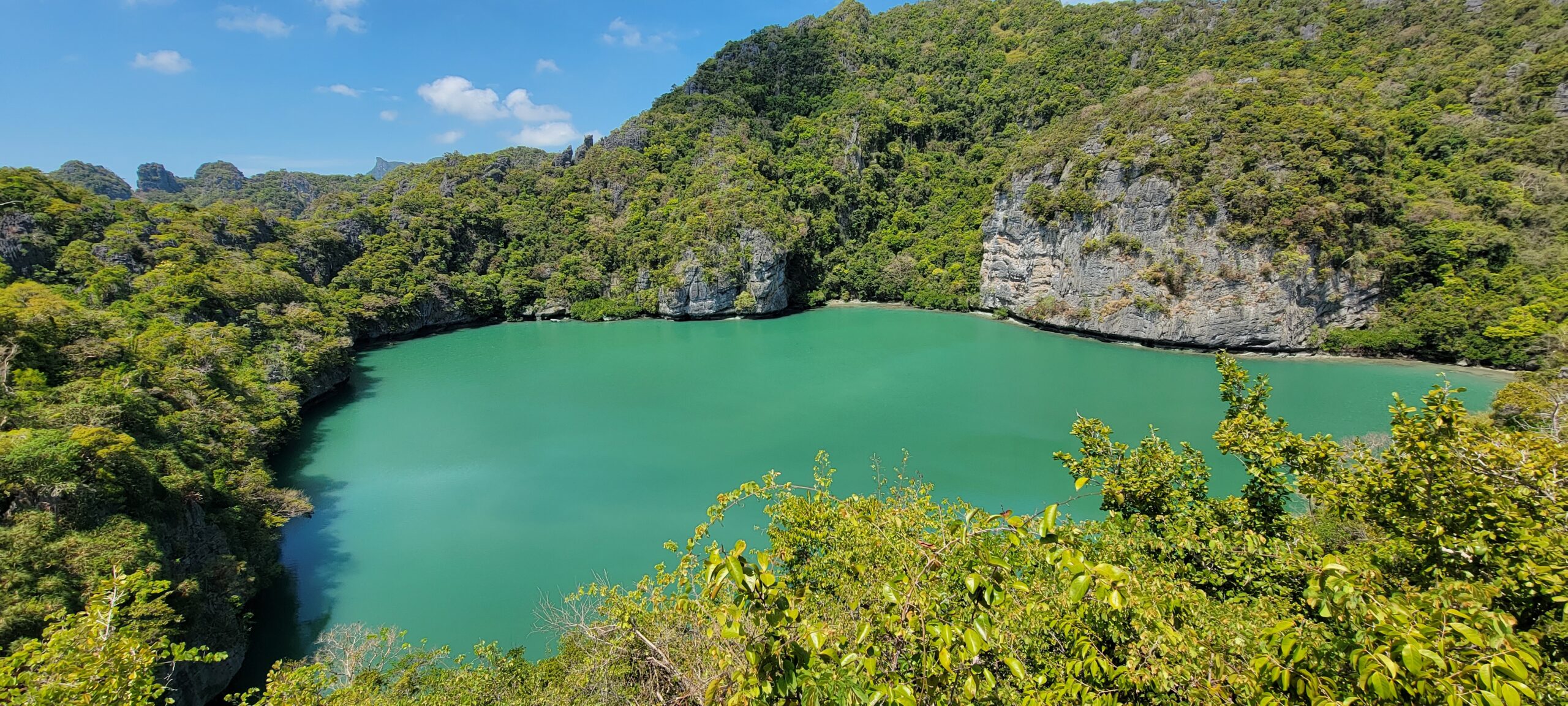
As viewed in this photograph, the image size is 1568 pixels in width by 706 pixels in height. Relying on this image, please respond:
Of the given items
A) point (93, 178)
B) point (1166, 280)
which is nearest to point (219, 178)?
point (93, 178)

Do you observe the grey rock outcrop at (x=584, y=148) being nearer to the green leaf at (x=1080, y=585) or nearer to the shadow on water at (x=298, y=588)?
the shadow on water at (x=298, y=588)

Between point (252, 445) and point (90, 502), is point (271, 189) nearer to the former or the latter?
point (252, 445)

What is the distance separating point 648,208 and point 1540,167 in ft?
170

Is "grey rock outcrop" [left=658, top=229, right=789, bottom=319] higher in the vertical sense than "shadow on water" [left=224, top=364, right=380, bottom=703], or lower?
higher

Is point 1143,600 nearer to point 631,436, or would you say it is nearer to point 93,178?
point 631,436

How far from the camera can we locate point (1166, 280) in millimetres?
28797

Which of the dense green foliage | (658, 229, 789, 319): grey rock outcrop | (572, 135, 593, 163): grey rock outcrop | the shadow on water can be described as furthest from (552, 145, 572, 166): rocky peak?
the dense green foliage

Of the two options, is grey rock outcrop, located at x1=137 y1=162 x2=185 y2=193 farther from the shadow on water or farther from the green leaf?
the green leaf

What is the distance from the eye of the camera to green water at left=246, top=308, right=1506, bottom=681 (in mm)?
12164

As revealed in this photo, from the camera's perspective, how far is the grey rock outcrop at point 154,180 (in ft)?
234

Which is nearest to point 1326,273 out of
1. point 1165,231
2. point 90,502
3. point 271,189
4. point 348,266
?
point 1165,231

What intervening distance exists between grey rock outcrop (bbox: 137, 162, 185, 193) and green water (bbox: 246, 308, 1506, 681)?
73836 millimetres

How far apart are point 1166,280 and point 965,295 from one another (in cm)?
1361

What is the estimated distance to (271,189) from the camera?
66688mm
